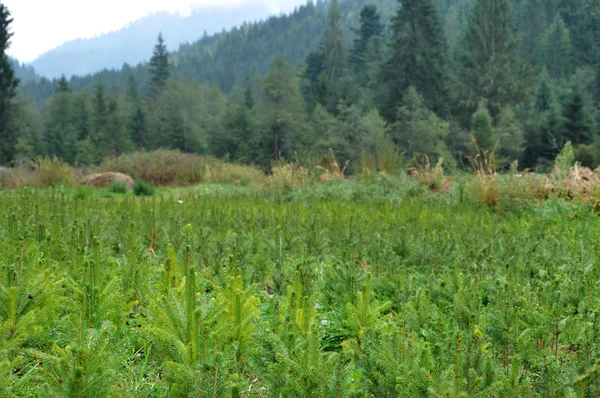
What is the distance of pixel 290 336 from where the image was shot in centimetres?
197

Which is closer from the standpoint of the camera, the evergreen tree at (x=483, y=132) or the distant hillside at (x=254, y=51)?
the evergreen tree at (x=483, y=132)

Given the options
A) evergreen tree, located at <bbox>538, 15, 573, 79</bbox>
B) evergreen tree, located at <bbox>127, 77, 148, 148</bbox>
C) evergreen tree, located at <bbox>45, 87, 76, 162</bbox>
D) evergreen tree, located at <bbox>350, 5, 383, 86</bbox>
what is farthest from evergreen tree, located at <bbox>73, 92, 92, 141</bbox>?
evergreen tree, located at <bbox>538, 15, 573, 79</bbox>

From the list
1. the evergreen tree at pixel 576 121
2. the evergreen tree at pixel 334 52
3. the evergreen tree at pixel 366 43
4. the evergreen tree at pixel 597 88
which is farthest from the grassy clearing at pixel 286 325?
the evergreen tree at pixel 366 43

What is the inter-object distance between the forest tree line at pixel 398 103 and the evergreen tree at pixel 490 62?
0.35ft

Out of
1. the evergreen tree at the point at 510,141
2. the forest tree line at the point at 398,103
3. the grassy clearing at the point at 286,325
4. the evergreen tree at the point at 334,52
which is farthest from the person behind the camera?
the evergreen tree at the point at 334,52

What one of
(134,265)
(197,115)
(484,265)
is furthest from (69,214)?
(197,115)

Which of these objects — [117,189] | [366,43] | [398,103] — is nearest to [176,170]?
[117,189]

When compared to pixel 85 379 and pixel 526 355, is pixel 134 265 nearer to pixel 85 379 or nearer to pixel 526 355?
pixel 85 379

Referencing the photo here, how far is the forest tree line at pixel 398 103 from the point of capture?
3403cm

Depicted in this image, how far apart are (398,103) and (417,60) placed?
17.5 feet

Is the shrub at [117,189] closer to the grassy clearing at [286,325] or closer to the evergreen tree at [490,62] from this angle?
the grassy clearing at [286,325]

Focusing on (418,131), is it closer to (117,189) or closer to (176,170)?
(176,170)

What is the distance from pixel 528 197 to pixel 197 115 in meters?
63.9

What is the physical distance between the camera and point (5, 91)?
38.7 m
